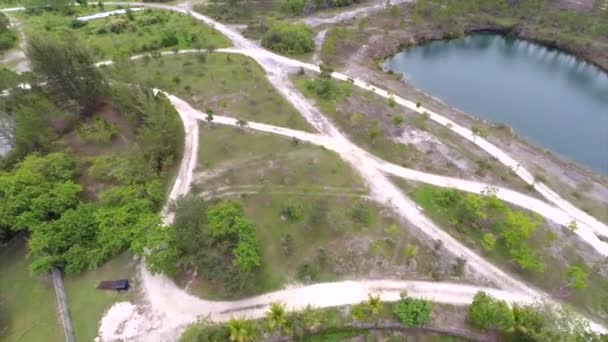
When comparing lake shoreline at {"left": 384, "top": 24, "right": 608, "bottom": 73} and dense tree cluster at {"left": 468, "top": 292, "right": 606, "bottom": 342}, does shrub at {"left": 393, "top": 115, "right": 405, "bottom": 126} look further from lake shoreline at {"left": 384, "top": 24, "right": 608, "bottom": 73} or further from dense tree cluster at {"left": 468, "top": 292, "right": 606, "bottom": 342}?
dense tree cluster at {"left": 468, "top": 292, "right": 606, "bottom": 342}

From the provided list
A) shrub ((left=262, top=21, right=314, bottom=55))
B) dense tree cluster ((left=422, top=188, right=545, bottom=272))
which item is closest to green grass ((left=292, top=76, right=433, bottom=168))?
dense tree cluster ((left=422, top=188, right=545, bottom=272))

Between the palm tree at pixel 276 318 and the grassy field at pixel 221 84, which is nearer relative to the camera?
the palm tree at pixel 276 318

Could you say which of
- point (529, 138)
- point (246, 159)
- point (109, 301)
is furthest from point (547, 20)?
point (109, 301)

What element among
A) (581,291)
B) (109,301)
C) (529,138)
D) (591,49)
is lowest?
(109,301)

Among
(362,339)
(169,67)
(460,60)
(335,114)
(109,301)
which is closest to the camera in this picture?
(362,339)

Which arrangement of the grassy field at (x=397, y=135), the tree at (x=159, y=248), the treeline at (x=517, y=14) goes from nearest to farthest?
the tree at (x=159, y=248) → the grassy field at (x=397, y=135) → the treeline at (x=517, y=14)

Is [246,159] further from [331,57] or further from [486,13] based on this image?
[486,13]

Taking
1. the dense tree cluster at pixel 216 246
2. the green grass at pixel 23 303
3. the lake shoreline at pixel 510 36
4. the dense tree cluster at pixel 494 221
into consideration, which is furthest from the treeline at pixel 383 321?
the lake shoreline at pixel 510 36

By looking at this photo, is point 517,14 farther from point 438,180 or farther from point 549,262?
point 549,262

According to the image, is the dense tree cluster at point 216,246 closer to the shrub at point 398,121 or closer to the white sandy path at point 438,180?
the white sandy path at point 438,180
